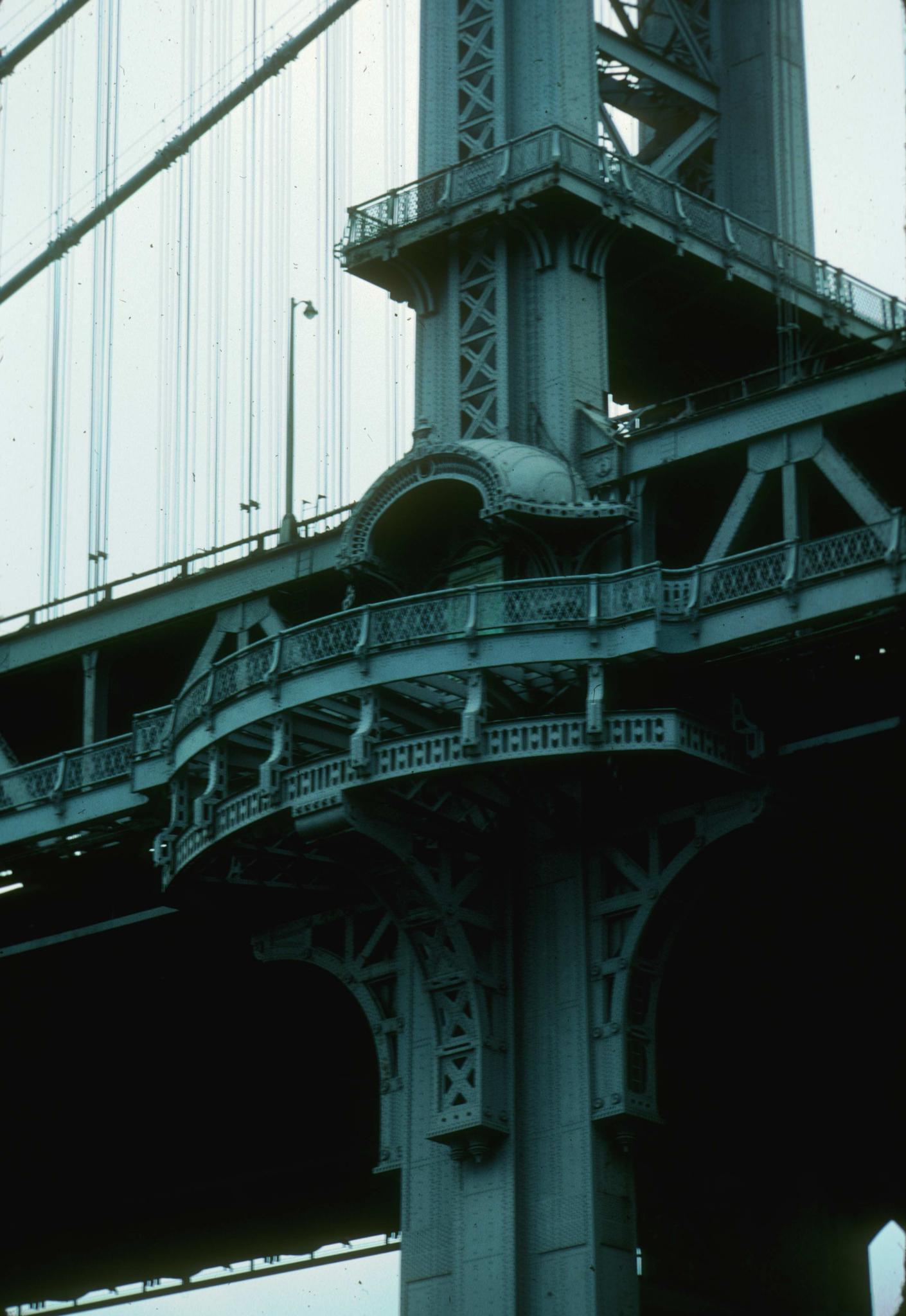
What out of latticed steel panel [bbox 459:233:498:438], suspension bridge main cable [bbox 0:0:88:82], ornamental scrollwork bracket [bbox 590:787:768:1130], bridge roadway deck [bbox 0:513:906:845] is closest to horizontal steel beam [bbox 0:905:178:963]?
bridge roadway deck [bbox 0:513:906:845]

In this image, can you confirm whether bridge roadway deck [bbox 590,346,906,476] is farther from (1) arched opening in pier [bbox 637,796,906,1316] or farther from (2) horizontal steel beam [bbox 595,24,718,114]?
(2) horizontal steel beam [bbox 595,24,718,114]

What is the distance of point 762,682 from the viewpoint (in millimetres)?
56969

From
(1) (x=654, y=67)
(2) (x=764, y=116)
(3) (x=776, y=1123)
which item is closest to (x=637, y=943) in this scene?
(3) (x=776, y=1123)

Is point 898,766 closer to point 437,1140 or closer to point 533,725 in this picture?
point 533,725

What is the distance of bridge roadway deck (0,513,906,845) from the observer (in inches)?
2136

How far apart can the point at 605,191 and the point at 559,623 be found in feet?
39.6

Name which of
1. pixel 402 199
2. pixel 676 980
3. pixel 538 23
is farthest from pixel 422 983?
pixel 538 23

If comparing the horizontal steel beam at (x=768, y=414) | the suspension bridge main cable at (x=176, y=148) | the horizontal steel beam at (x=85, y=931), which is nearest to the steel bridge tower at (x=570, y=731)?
the horizontal steel beam at (x=768, y=414)

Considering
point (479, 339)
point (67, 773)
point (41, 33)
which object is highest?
point (41, 33)

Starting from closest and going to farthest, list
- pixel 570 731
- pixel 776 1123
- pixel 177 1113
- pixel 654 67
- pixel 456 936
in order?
pixel 570 731 < pixel 456 936 < pixel 776 1123 < pixel 654 67 < pixel 177 1113

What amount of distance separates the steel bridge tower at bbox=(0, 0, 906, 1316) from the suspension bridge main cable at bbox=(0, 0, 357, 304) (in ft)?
60.3

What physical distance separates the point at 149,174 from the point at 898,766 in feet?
143

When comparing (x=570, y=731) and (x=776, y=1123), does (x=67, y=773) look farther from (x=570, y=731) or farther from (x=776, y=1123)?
(x=776, y=1123)

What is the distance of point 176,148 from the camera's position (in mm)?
89875
